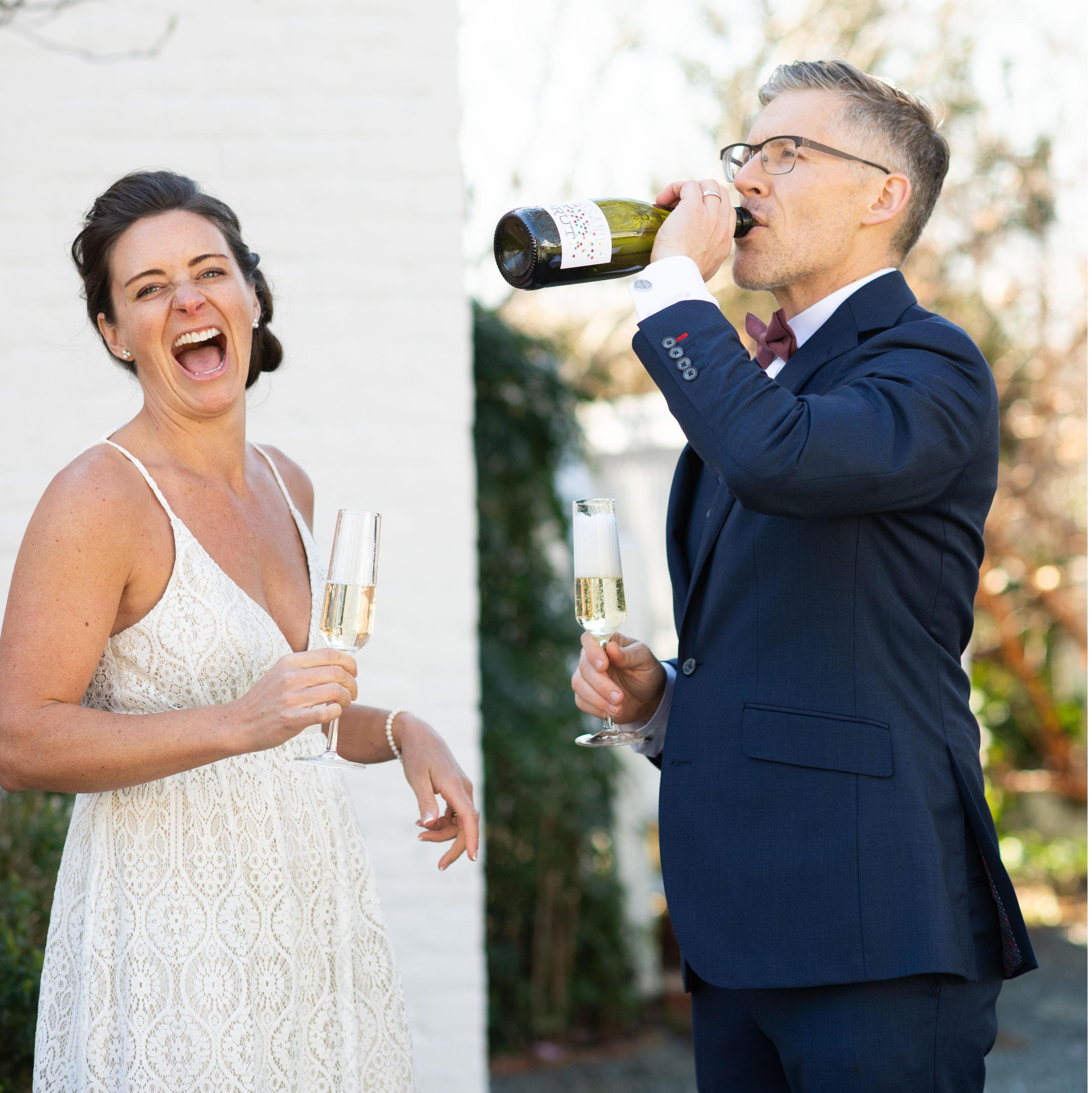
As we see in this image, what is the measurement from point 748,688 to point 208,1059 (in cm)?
91

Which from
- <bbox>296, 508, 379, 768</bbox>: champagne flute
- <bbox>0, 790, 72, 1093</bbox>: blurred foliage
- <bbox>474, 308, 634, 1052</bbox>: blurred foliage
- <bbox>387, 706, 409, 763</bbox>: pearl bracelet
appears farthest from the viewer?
<bbox>474, 308, 634, 1052</bbox>: blurred foliage

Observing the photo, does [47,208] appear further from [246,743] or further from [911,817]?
[911,817]

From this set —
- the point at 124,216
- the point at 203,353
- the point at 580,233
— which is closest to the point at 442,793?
the point at 203,353

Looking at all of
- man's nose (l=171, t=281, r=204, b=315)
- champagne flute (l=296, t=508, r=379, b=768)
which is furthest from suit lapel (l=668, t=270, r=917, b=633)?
man's nose (l=171, t=281, r=204, b=315)

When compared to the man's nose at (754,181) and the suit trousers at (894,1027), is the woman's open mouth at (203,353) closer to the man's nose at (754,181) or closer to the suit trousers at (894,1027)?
the man's nose at (754,181)

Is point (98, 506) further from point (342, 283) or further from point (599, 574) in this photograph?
point (342, 283)

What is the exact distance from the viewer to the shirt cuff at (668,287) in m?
→ 1.61

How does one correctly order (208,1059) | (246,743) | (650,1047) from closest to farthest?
(246,743), (208,1059), (650,1047)

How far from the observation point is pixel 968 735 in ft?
5.56

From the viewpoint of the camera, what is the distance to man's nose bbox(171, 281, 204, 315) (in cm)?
182

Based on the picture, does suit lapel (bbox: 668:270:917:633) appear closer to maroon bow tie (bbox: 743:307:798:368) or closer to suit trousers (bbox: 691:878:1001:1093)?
maroon bow tie (bbox: 743:307:798:368)

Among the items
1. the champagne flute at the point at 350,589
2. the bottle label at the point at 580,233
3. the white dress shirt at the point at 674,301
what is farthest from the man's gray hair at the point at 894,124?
the champagne flute at the point at 350,589

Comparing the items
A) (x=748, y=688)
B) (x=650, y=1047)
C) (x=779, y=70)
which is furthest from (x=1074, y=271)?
(x=748, y=688)

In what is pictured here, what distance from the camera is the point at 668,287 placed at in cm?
162
